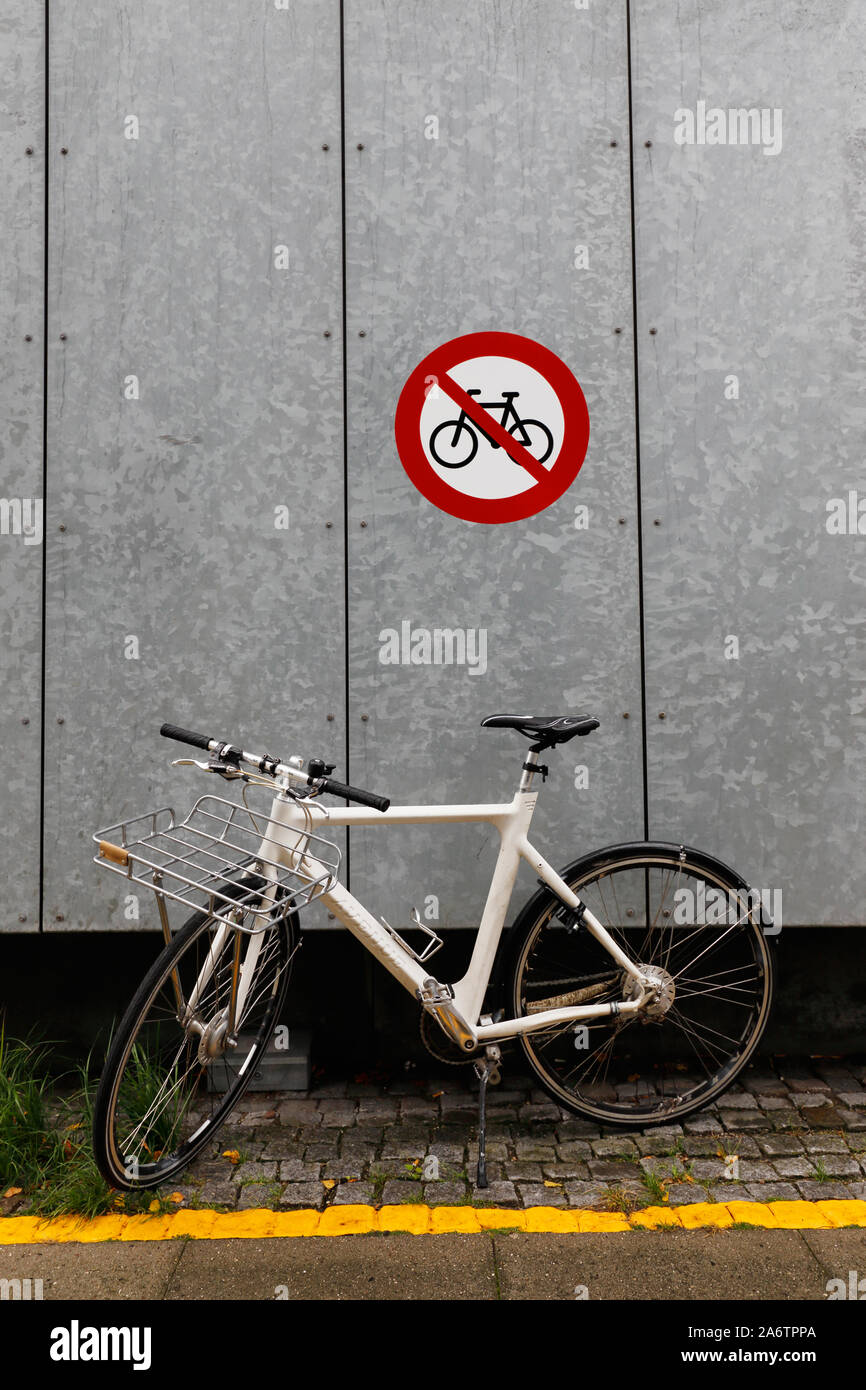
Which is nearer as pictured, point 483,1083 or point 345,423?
point 483,1083

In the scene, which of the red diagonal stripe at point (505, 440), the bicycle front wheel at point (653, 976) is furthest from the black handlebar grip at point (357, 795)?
the red diagonal stripe at point (505, 440)

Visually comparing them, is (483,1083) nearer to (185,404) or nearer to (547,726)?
(547,726)

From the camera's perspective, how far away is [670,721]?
3475mm

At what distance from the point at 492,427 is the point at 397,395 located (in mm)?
367

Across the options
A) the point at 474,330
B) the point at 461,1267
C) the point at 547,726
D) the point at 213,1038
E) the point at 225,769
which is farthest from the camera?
the point at 474,330

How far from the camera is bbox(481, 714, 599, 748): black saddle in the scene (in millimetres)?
3057

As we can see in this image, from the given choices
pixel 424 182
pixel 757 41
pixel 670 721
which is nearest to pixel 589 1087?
pixel 670 721

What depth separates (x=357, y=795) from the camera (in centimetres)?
263

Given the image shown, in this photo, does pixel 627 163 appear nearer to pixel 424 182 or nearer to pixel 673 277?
pixel 673 277

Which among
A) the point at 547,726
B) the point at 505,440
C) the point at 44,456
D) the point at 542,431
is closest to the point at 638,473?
the point at 542,431

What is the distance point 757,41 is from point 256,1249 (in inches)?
172

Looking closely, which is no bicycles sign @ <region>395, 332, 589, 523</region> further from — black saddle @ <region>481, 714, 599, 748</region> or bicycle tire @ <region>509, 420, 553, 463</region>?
black saddle @ <region>481, 714, 599, 748</region>

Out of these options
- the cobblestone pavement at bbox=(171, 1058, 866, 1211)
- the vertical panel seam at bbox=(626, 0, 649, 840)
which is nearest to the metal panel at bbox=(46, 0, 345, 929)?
the cobblestone pavement at bbox=(171, 1058, 866, 1211)

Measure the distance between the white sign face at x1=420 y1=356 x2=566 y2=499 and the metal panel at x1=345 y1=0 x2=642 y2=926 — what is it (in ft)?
0.42
